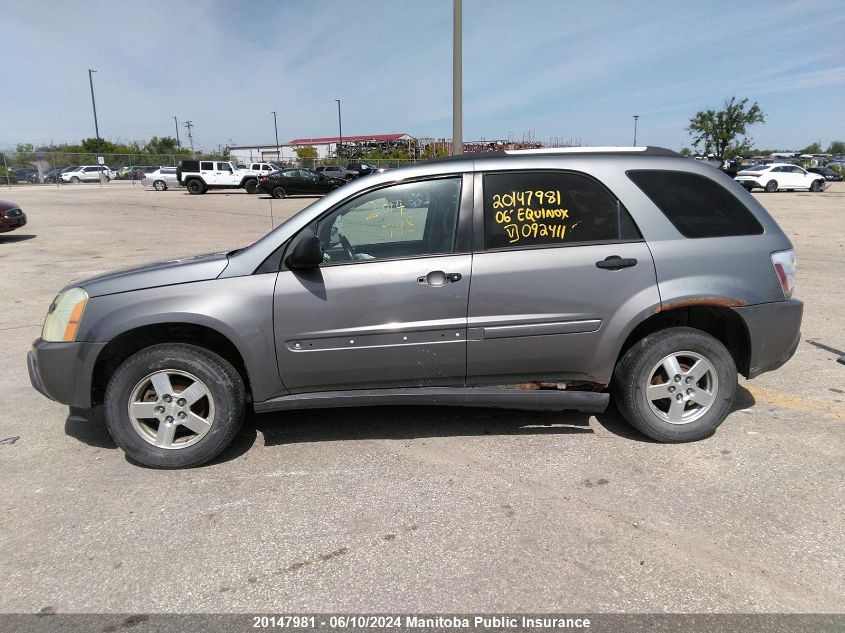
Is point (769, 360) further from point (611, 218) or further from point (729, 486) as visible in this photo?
point (611, 218)

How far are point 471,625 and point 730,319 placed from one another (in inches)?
103

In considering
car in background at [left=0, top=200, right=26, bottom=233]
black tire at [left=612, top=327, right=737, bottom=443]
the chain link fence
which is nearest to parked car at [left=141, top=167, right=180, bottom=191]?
the chain link fence

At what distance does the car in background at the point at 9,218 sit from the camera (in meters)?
13.7

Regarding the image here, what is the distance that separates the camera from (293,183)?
30.6 meters

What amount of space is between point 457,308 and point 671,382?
1448 mm

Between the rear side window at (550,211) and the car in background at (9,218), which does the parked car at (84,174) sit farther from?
the rear side window at (550,211)

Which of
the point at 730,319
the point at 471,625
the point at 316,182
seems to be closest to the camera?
the point at 471,625

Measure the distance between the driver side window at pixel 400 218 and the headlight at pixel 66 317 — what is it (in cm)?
145

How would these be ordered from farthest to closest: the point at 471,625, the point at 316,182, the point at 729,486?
the point at 316,182 → the point at 729,486 → the point at 471,625

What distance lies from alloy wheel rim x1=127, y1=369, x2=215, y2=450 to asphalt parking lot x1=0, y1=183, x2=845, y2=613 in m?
0.22

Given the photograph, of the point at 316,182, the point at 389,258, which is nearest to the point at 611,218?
the point at 389,258

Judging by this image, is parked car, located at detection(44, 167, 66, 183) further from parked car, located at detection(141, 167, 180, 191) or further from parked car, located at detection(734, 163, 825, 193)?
parked car, located at detection(734, 163, 825, 193)

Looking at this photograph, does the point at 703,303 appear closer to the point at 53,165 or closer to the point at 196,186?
the point at 196,186

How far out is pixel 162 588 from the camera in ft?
8.44
